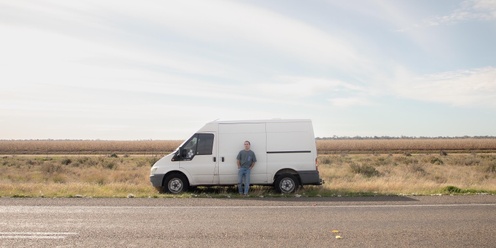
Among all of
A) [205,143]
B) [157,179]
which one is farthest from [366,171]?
[157,179]

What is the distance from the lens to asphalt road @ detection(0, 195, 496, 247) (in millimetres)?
6789

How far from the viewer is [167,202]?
11133 millimetres

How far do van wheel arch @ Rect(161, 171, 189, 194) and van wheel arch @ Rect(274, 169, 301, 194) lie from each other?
276 cm

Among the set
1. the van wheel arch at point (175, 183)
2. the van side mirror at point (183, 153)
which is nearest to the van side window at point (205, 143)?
the van side mirror at point (183, 153)

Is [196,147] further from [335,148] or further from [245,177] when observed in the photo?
[335,148]

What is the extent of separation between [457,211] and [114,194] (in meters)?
8.88

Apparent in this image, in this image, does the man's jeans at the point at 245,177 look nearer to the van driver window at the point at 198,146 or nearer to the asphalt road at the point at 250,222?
the van driver window at the point at 198,146

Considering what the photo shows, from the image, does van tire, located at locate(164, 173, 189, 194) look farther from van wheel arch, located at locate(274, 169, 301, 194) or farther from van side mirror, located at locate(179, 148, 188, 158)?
van wheel arch, located at locate(274, 169, 301, 194)

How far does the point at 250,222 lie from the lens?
834 cm

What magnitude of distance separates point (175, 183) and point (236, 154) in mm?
2060

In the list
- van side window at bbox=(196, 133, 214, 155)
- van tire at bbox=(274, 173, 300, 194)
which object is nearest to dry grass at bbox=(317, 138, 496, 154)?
van tire at bbox=(274, 173, 300, 194)

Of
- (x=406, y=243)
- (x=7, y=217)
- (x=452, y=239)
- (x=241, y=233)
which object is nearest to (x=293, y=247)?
(x=241, y=233)

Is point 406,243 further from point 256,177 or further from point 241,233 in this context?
point 256,177

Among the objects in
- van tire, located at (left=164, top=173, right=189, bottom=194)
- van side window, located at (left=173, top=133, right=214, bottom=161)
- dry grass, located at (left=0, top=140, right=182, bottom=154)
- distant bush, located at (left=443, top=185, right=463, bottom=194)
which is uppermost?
van side window, located at (left=173, top=133, right=214, bottom=161)
